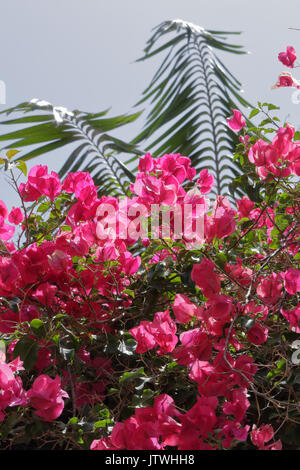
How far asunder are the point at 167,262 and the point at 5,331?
0.96 feet

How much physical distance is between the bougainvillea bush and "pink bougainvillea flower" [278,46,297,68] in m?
0.26

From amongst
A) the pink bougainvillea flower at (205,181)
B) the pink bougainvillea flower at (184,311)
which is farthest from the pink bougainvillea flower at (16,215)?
the pink bougainvillea flower at (184,311)

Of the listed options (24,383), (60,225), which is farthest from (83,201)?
(24,383)

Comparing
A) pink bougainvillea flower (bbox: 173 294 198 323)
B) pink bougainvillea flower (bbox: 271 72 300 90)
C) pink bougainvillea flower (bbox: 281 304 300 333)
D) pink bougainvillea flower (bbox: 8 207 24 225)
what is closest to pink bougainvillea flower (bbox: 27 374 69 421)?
pink bougainvillea flower (bbox: 173 294 198 323)

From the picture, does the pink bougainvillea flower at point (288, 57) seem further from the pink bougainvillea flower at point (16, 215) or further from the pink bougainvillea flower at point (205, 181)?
the pink bougainvillea flower at point (16, 215)

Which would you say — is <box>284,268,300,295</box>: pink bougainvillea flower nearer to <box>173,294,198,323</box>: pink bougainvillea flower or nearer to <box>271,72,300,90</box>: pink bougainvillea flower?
<box>173,294,198,323</box>: pink bougainvillea flower

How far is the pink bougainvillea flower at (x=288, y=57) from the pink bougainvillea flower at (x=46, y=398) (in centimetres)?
94

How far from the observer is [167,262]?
2.81 ft

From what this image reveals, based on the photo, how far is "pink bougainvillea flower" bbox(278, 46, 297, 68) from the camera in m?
1.23

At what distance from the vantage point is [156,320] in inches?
29.2

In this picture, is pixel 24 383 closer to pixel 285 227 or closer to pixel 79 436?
pixel 79 436

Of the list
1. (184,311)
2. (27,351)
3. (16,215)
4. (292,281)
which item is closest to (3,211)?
(16,215)
